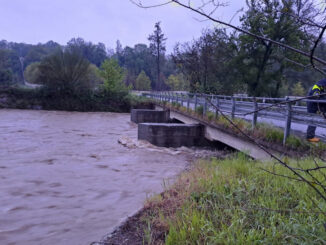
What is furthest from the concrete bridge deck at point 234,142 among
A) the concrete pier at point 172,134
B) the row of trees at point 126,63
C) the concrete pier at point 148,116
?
the row of trees at point 126,63

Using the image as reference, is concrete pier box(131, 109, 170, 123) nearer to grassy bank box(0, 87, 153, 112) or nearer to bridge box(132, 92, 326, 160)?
bridge box(132, 92, 326, 160)

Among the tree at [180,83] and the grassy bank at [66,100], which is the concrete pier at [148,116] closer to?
the tree at [180,83]

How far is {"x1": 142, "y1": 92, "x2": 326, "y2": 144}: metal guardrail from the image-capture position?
1.88m

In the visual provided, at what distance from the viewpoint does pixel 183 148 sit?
589 inches

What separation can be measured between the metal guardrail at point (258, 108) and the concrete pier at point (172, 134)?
1.24 metres

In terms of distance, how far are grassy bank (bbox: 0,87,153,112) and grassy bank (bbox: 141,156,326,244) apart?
3064 cm

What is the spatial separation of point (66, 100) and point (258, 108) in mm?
37528

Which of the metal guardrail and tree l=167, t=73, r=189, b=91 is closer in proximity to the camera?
the metal guardrail

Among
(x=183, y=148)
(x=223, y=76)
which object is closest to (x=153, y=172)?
(x=183, y=148)

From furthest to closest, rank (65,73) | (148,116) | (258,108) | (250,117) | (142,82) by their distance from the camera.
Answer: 1. (142,82)
2. (65,73)
3. (148,116)
4. (250,117)
5. (258,108)

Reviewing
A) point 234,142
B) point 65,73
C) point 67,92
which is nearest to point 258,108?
point 234,142

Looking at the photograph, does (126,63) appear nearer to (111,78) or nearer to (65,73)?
(111,78)

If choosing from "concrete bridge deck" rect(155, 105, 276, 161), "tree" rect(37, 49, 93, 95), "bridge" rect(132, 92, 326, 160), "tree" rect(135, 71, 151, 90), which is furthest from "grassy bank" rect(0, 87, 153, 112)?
"tree" rect(135, 71, 151, 90)

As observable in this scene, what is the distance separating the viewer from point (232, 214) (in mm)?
3744
